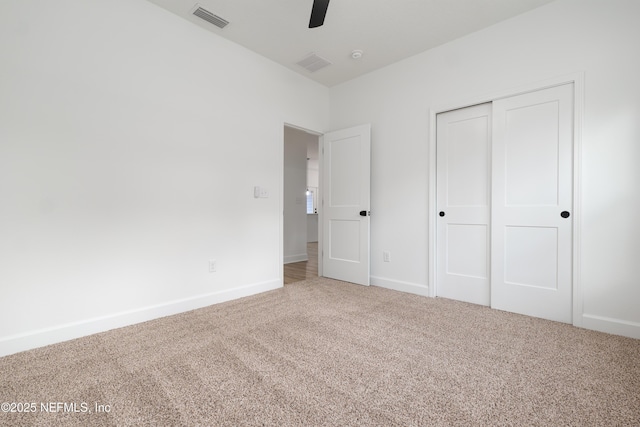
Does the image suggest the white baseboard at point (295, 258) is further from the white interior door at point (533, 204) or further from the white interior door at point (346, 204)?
the white interior door at point (533, 204)

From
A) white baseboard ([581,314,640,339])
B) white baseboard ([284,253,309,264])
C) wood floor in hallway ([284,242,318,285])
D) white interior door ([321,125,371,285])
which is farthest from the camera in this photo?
white baseboard ([284,253,309,264])

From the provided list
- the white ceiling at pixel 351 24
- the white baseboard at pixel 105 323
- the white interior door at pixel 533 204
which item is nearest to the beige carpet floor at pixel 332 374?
the white baseboard at pixel 105 323

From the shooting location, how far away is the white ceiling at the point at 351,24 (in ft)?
8.20

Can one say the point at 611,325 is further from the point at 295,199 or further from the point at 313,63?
the point at 295,199

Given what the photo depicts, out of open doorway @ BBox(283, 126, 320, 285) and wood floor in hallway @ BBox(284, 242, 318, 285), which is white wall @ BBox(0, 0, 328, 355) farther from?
open doorway @ BBox(283, 126, 320, 285)

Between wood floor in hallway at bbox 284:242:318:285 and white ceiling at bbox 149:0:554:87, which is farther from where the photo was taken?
wood floor in hallway at bbox 284:242:318:285

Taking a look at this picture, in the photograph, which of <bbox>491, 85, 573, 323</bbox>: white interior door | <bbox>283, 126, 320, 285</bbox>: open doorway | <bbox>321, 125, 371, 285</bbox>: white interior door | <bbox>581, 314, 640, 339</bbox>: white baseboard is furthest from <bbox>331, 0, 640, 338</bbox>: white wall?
<bbox>283, 126, 320, 285</bbox>: open doorway

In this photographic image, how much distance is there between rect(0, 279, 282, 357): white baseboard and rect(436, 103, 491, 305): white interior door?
2288 mm

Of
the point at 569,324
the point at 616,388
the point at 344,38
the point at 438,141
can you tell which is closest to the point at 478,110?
the point at 438,141

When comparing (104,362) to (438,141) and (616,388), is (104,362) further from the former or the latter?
(438,141)

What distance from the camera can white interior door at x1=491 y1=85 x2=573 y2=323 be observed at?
8.02 ft

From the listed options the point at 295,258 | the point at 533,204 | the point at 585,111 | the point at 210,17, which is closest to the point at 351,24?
the point at 210,17

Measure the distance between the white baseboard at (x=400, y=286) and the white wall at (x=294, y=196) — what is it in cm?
225

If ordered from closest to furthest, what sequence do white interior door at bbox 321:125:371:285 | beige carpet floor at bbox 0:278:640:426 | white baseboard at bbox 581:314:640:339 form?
1. beige carpet floor at bbox 0:278:640:426
2. white baseboard at bbox 581:314:640:339
3. white interior door at bbox 321:125:371:285
